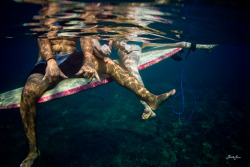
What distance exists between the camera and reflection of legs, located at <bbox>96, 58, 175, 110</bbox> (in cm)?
356

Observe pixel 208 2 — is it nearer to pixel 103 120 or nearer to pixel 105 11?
pixel 105 11

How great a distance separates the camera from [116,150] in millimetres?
5430

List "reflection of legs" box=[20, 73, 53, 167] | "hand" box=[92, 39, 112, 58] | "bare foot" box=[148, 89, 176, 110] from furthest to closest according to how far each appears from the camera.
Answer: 1. "hand" box=[92, 39, 112, 58]
2. "bare foot" box=[148, 89, 176, 110]
3. "reflection of legs" box=[20, 73, 53, 167]

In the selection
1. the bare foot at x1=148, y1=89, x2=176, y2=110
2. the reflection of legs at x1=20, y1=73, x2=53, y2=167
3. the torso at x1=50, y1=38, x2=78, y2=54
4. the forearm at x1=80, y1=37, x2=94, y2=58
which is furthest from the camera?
the torso at x1=50, y1=38, x2=78, y2=54

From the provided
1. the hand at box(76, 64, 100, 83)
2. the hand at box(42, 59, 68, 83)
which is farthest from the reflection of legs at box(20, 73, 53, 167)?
the hand at box(76, 64, 100, 83)

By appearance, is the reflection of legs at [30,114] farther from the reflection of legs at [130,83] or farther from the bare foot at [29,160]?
the reflection of legs at [130,83]

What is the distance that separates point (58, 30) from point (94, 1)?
3.47 metres

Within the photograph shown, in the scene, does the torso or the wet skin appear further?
the torso

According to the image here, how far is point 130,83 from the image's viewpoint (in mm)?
3891

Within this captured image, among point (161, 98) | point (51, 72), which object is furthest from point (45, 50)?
point (161, 98)

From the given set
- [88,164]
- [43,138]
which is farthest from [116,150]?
[43,138]

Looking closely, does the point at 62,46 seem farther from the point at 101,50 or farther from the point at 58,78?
the point at 101,50

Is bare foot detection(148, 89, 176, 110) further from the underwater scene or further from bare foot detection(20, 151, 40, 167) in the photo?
bare foot detection(20, 151, 40, 167)

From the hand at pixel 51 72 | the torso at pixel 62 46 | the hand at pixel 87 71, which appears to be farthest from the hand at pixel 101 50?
the torso at pixel 62 46
